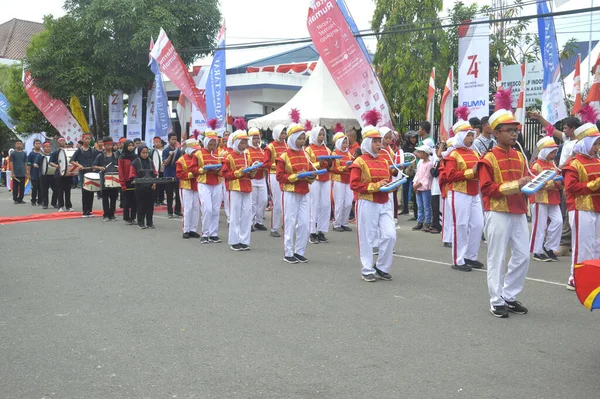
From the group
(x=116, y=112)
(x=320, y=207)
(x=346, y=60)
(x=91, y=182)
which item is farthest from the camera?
(x=116, y=112)

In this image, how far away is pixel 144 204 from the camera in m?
14.7

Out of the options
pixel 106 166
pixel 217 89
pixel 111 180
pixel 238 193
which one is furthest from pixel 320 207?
pixel 217 89

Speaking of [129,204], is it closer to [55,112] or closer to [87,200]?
[87,200]

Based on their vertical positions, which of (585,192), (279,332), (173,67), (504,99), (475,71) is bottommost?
(279,332)

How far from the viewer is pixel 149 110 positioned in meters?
28.6

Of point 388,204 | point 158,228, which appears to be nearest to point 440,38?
point 158,228

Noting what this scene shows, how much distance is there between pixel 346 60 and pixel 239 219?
239 inches

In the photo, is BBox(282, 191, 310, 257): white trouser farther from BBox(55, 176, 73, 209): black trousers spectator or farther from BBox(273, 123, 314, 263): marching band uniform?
BBox(55, 176, 73, 209): black trousers spectator

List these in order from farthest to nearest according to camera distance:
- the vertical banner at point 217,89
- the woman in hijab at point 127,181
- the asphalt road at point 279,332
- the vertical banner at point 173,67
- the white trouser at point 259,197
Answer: the vertical banner at point 173,67, the vertical banner at point 217,89, the woman in hijab at point 127,181, the white trouser at point 259,197, the asphalt road at point 279,332

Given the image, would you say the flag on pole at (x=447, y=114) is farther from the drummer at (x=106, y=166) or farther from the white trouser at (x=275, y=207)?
the drummer at (x=106, y=166)

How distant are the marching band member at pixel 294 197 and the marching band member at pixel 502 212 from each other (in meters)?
3.79

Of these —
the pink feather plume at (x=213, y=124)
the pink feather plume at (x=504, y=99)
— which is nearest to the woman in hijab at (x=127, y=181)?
the pink feather plume at (x=213, y=124)

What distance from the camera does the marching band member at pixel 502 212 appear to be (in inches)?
262

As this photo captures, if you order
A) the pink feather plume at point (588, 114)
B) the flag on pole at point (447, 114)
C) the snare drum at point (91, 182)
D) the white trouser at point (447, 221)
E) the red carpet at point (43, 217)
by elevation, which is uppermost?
the flag on pole at point (447, 114)
